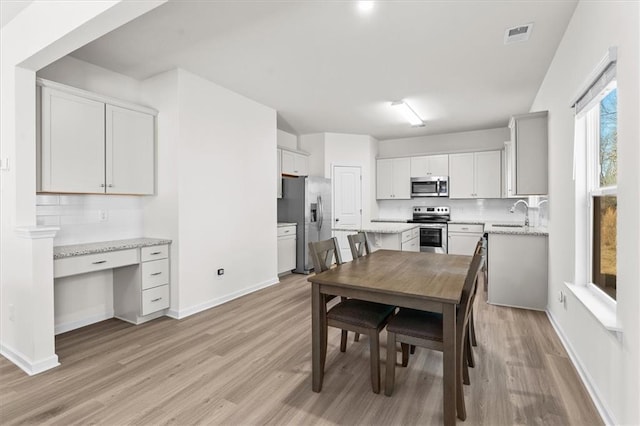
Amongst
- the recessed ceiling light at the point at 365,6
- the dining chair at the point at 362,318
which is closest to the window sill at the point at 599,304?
the dining chair at the point at 362,318

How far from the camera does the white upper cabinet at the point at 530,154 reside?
3.49 metres

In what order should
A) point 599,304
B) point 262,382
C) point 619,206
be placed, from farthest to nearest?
point 262,382 < point 599,304 < point 619,206

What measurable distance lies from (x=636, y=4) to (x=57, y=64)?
14.1 ft

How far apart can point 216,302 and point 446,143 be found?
5396 millimetres

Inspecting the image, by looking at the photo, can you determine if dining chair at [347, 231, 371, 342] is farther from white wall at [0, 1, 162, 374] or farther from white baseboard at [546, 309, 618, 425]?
white wall at [0, 1, 162, 374]

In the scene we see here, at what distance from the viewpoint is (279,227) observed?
17.0 feet

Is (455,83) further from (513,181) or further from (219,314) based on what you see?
(219,314)

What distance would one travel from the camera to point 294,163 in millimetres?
5965

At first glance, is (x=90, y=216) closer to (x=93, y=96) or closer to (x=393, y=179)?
(x=93, y=96)

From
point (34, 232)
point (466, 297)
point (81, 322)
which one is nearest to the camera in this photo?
point (466, 297)

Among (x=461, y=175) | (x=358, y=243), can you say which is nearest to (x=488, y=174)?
(x=461, y=175)

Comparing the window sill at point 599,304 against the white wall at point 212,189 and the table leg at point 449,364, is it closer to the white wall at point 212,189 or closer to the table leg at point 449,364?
the table leg at point 449,364

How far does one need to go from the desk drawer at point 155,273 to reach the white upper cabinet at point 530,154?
396 centimetres

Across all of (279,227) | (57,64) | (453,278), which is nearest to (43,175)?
(57,64)
